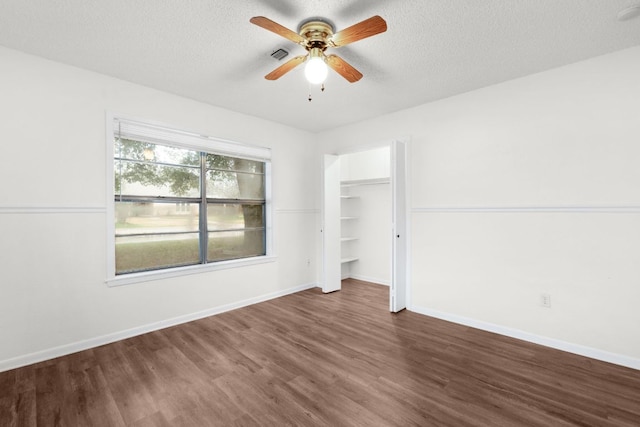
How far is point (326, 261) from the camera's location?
14.4ft

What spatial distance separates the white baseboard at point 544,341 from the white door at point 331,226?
147cm

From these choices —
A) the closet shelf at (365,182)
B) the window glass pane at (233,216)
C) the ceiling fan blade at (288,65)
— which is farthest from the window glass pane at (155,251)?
the closet shelf at (365,182)

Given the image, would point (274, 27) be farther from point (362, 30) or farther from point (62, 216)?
point (62, 216)

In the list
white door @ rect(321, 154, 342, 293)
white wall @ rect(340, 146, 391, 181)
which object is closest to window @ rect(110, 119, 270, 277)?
white door @ rect(321, 154, 342, 293)

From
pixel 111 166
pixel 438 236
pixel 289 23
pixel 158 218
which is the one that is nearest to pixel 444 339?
pixel 438 236

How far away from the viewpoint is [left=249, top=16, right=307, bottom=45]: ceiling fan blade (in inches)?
65.6

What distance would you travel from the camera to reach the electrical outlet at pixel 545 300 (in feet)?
8.90

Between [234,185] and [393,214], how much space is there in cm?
222

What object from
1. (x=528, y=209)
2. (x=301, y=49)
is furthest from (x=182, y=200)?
(x=528, y=209)

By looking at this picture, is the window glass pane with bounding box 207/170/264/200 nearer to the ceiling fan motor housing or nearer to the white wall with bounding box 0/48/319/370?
the white wall with bounding box 0/48/319/370

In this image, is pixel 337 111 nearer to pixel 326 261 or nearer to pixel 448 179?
pixel 448 179

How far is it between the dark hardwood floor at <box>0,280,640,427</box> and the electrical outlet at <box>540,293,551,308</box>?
41 centimetres

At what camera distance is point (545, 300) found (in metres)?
2.73

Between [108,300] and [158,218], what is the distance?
0.96 m
